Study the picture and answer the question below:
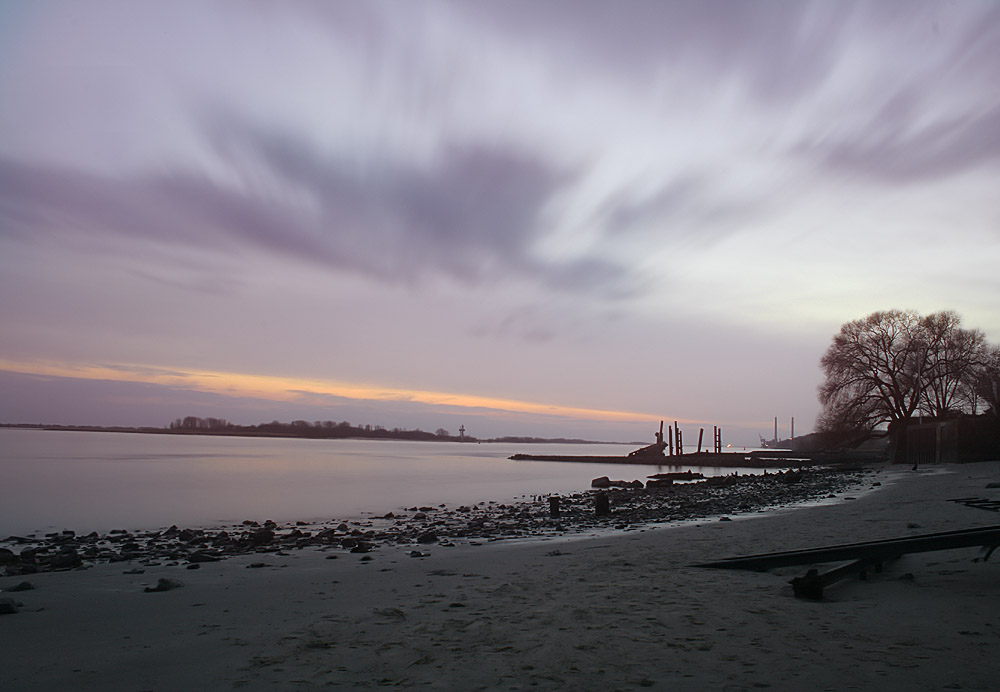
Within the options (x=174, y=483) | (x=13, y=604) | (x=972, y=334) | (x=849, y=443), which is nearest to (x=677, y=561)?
(x=13, y=604)

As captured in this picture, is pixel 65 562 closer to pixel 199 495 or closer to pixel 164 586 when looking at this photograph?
pixel 164 586

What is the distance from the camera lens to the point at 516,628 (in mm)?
6117

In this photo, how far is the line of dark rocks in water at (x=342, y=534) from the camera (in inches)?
499

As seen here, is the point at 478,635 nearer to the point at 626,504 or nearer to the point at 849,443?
the point at 626,504

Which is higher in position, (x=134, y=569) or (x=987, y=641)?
(x=987, y=641)

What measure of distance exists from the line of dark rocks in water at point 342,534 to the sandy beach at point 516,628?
2067mm

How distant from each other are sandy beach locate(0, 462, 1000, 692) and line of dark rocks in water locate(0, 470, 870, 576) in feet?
6.78

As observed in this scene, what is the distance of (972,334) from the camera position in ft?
182

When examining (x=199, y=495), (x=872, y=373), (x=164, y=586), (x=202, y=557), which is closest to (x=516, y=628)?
(x=164, y=586)

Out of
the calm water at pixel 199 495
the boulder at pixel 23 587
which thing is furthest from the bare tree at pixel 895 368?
the boulder at pixel 23 587

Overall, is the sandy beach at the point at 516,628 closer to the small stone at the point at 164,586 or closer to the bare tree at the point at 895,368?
the small stone at the point at 164,586

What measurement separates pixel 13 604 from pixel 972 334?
222ft

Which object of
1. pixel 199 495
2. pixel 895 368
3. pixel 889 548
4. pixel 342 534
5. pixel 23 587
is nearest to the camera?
pixel 889 548

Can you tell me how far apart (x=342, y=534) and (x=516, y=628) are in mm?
11971
